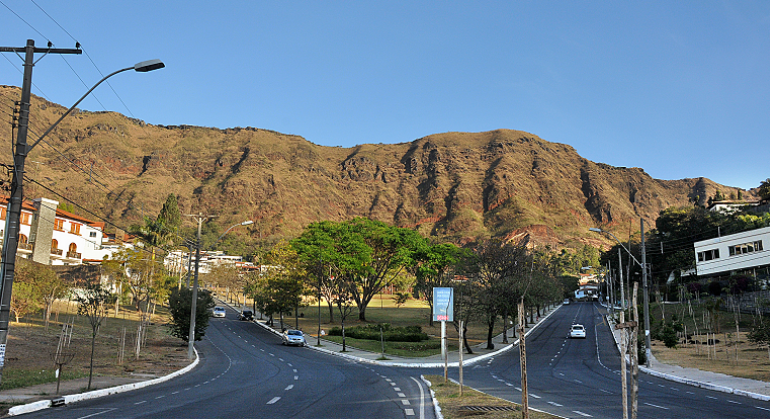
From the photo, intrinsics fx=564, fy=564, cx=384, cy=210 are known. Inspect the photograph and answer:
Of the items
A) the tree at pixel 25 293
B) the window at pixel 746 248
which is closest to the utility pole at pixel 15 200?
the tree at pixel 25 293

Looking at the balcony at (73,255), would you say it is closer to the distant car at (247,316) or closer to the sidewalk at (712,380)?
the distant car at (247,316)

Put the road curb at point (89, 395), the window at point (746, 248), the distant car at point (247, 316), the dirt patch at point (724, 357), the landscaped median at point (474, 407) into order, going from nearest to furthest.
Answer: the landscaped median at point (474, 407) < the road curb at point (89, 395) < the dirt patch at point (724, 357) < the window at point (746, 248) < the distant car at point (247, 316)

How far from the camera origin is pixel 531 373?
32.8 meters

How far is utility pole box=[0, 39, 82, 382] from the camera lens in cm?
1491

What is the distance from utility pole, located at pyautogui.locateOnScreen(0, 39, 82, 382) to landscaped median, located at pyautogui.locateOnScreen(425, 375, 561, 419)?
12.1m

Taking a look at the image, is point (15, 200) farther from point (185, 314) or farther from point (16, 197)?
point (185, 314)

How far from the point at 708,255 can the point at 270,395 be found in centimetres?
7733

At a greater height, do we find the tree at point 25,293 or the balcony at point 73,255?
the balcony at point 73,255

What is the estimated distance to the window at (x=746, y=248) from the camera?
231ft

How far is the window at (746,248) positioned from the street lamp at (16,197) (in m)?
76.9

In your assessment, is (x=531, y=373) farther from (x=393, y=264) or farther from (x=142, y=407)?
(x=393, y=264)

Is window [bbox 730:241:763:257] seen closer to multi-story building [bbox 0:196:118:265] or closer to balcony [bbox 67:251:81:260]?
multi-story building [bbox 0:196:118:265]

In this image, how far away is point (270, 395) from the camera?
21.0m

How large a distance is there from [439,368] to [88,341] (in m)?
27.1
